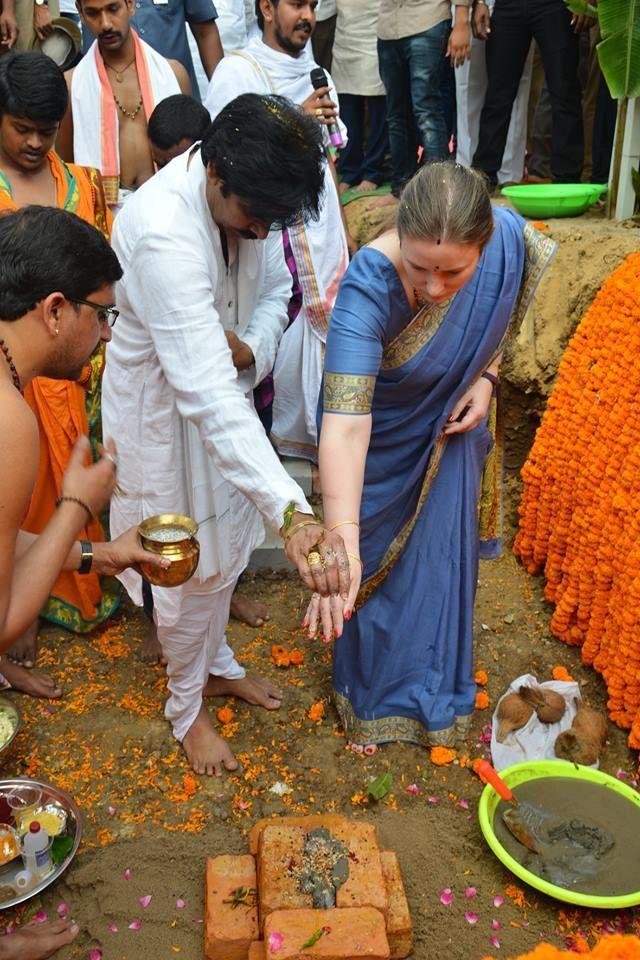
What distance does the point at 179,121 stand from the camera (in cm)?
418

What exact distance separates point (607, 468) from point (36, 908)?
8.69 feet

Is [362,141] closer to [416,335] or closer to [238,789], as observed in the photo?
[416,335]

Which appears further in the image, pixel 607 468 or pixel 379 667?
pixel 607 468

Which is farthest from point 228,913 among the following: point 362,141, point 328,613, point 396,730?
point 362,141

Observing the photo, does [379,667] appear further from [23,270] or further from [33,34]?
[33,34]

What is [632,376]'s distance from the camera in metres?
3.77

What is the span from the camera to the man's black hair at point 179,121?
4.18m

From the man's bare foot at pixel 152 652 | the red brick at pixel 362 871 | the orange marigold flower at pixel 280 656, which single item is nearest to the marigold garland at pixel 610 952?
the red brick at pixel 362 871

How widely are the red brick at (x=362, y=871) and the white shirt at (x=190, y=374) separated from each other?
2.92 ft

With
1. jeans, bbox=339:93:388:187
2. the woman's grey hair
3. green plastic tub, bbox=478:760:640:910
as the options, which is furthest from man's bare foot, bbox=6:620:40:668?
jeans, bbox=339:93:388:187

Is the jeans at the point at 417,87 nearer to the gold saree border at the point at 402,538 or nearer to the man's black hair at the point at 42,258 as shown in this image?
the gold saree border at the point at 402,538

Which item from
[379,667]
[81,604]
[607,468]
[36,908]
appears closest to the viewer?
[36,908]

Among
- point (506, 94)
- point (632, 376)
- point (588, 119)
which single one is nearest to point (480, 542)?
point (632, 376)

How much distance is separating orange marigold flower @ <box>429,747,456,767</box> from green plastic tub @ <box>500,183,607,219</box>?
3506mm
